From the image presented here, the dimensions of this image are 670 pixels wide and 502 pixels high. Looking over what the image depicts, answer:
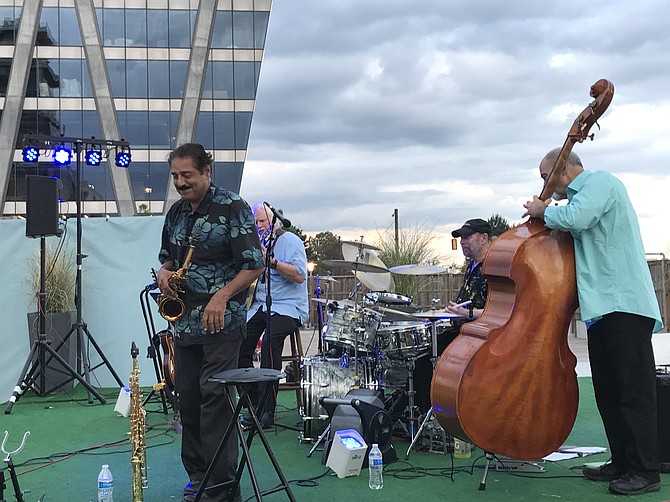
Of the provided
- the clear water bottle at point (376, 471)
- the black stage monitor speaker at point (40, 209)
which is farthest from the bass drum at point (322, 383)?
the black stage monitor speaker at point (40, 209)

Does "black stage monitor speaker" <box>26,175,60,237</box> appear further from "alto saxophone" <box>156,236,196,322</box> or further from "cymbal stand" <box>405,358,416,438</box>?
"alto saxophone" <box>156,236,196,322</box>

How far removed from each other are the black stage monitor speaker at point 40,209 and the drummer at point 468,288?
3994 mm

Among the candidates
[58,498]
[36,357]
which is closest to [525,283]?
[58,498]

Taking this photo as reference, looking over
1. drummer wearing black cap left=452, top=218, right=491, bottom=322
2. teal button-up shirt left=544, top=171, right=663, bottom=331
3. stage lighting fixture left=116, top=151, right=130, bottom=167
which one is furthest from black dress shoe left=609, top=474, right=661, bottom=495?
stage lighting fixture left=116, top=151, right=130, bottom=167

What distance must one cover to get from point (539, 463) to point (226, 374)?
230 centimetres

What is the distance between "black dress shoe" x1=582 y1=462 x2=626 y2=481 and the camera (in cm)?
395

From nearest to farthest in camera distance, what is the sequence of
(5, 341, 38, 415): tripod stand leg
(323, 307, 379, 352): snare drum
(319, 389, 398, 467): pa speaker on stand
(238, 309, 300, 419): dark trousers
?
1. (319, 389, 398, 467): pa speaker on stand
2. (323, 307, 379, 352): snare drum
3. (238, 309, 300, 419): dark trousers
4. (5, 341, 38, 415): tripod stand leg

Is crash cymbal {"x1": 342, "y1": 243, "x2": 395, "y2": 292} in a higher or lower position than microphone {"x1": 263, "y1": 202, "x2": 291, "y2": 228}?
lower

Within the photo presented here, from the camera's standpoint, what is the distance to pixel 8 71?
133 ft

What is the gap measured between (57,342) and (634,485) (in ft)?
20.5

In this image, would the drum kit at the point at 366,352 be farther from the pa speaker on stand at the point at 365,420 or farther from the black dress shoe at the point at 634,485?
the black dress shoe at the point at 634,485

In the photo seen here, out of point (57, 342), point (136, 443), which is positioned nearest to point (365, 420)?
point (136, 443)

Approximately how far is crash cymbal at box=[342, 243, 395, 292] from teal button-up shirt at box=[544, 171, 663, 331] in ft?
7.14

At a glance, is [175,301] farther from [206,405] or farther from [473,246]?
[473,246]
